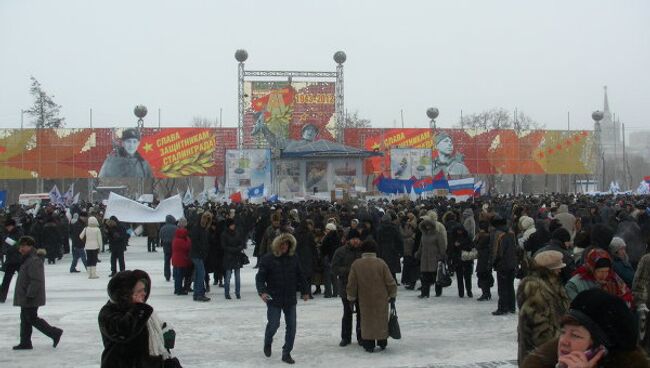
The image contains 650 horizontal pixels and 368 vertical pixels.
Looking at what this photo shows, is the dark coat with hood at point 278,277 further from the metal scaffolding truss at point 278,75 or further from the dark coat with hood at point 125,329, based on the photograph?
the metal scaffolding truss at point 278,75

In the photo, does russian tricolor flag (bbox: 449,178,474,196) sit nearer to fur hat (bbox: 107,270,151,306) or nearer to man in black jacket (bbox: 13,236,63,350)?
man in black jacket (bbox: 13,236,63,350)

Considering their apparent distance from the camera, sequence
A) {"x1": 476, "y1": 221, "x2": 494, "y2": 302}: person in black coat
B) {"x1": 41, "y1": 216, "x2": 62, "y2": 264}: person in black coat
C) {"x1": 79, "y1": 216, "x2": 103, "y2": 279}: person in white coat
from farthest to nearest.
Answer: {"x1": 41, "y1": 216, "x2": 62, "y2": 264}: person in black coat
{"x1": 79, "y1": 216, "x2": 103, "y2": 279}: person in white coat
{"x1": 476, "y1": 221, "x2": 494, "y2": 302}: person in black coat

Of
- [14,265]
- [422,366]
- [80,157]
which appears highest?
[80,157]

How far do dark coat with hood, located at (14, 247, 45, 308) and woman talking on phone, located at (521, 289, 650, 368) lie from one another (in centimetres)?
790

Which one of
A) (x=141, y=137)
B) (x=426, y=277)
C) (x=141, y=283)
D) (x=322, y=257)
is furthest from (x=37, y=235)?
(x=141, y=137)

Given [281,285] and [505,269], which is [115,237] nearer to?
[505,269]

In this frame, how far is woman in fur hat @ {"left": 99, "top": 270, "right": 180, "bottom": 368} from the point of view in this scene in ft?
15.3

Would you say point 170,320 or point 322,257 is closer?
point 170,320

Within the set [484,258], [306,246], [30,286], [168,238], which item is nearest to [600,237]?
[484,258]

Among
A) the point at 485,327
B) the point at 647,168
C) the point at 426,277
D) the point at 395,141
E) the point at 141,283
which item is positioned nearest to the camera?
the point at 141,283

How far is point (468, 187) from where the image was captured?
1359 inches

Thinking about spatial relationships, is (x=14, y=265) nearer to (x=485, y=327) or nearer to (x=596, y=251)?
(x=485, y=327)

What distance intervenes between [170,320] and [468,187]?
80.9ft

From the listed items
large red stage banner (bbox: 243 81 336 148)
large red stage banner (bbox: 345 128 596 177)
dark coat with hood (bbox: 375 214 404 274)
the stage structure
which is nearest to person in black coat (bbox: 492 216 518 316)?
dark coat with hood (bbox: 375 214 404 274)
